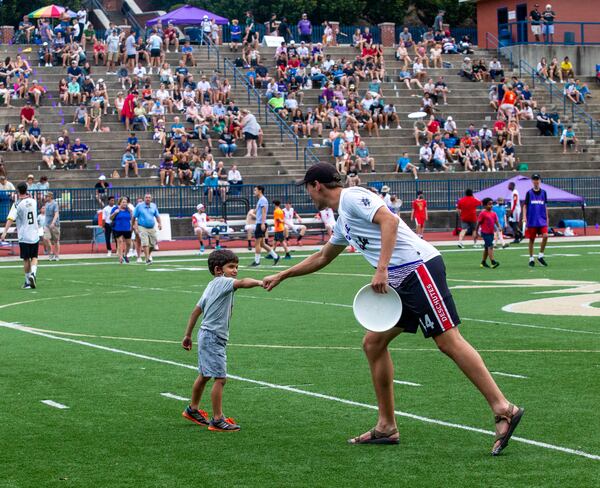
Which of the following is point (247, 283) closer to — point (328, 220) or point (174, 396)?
point (174, 396)

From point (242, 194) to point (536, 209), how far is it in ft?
50.0

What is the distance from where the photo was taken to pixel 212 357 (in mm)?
9070

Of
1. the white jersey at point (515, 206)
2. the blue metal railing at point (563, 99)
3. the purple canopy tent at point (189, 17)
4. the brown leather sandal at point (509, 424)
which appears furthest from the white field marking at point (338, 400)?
the purple canopy tent at point (189, 17)

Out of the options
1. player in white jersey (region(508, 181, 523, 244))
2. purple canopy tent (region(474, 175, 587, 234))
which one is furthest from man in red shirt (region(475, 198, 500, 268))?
purple canopy tent (region(474, 175, 587, 234))

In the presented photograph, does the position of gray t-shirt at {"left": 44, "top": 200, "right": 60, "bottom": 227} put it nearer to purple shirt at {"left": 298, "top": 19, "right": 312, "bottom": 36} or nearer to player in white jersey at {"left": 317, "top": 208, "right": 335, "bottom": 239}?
player in white jersey at {"left": 317, "top": 208, "right": 335, "bottom": 239}

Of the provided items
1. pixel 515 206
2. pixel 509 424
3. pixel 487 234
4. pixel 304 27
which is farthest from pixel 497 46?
pixel 509 424

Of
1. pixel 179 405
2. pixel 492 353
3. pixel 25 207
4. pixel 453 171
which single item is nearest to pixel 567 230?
pixel 453 171

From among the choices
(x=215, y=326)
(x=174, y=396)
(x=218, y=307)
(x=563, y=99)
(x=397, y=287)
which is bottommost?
(x=174, y=396)

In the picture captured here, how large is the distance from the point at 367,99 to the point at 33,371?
120ft

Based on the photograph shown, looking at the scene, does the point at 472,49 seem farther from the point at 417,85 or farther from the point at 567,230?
the point at 567,230

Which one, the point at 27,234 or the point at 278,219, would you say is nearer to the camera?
the point at 27,234

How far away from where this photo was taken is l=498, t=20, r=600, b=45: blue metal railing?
5647 cm

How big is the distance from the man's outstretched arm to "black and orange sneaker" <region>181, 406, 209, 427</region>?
1.25 meters

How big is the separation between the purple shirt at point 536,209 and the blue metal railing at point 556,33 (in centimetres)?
3104
